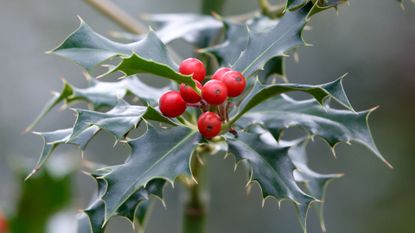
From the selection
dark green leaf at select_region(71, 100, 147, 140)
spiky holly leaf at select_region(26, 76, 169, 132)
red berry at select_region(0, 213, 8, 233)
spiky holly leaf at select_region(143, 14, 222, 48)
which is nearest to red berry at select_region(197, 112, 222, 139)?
dark green leaf at select_region(71, 100, 147, 140)

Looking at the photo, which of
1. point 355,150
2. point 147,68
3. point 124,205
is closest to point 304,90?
point 147,68

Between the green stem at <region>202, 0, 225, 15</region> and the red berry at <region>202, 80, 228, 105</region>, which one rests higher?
the red berry at <region>202, 80, 228, 105</region>

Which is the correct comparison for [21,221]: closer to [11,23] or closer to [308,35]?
[308,35]

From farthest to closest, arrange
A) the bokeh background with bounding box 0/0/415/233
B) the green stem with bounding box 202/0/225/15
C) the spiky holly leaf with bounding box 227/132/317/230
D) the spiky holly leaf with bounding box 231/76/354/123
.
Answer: the bokeh background with bounding box 0/0/415/233 → the green stem with bounding box 202/0/225/15 → the spiky holly leaf with bounding box 227/132/317/230 → the spiky holly leaf with bounding box 231/76/354/123

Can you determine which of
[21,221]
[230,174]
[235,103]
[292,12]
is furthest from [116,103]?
[230,174]

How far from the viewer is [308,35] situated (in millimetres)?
4270

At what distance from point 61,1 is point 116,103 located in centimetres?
405

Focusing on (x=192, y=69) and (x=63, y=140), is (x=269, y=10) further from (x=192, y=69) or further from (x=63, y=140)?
(x=63, y=140)

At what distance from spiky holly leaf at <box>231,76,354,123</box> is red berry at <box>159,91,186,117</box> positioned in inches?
4.7

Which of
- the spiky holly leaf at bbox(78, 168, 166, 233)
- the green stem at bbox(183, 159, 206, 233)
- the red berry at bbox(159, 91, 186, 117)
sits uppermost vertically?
the red berry at bbox(159, 91, 186, 117)

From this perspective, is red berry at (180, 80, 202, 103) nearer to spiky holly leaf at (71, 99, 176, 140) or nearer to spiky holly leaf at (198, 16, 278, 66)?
spiky holly leaf at (71, 99, 176, 140)

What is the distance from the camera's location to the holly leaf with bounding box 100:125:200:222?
1.15m

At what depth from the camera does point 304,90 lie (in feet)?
3.65

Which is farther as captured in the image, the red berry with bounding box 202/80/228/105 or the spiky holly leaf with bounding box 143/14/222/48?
the spiky holly leaf with bounding box 143/14/222/48
